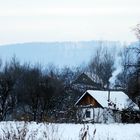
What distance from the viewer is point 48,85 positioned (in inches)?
2351

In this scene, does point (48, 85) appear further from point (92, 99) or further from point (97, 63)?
point (97, 63)

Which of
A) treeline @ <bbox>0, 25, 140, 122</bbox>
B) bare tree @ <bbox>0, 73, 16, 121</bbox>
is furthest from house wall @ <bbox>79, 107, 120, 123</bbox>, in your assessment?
bare tree @ <bbox>0, 73, 16, 121</bbox>

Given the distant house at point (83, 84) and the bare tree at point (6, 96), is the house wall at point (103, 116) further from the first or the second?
A: the distant house at point (83, 84)

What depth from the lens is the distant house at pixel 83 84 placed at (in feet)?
236

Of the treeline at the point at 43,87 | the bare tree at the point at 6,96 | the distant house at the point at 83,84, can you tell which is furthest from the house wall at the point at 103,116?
the distant house at the point at 83,84

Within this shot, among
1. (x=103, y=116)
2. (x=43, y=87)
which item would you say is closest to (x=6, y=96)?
(x=43, y=87)

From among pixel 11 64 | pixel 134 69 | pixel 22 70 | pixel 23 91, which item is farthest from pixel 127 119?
pixel 11 64

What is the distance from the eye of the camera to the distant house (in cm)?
7183

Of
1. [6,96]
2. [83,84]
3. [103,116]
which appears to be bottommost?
[103,116]

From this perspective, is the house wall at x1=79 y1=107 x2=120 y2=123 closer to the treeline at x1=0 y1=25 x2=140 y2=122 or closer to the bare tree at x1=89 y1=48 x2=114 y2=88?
the treeline at x1=0 y1=25 x2=140 y2=122

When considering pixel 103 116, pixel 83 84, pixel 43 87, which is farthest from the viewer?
pixel 83 84

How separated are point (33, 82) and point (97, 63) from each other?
141 ft

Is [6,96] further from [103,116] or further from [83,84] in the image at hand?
[103,116]

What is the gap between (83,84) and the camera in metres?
78.3
